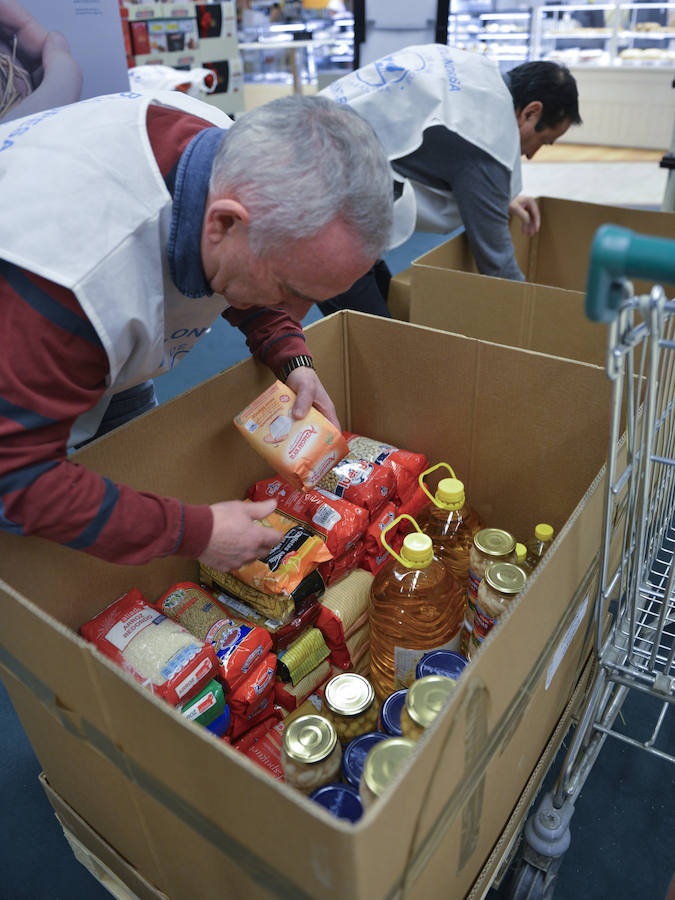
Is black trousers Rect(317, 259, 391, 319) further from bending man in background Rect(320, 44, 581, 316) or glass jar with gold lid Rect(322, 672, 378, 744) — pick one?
glass jar with gold lid Rect(322, 672, 378, 744)

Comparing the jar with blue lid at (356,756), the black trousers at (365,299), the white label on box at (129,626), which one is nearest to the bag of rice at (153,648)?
the white label on box at (129,626)

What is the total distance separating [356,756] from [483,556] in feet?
1.25

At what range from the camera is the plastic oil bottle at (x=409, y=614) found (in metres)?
1.10

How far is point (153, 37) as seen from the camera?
13.1 ft

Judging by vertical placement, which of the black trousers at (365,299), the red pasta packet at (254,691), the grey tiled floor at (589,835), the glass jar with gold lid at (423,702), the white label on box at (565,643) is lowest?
the grey tiled floor at (589,835)

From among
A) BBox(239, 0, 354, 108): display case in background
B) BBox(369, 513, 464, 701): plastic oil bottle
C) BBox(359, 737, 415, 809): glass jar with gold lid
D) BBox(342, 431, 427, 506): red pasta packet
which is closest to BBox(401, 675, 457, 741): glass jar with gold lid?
BBox(359, 737, 415, 809): glass jar with gold lid

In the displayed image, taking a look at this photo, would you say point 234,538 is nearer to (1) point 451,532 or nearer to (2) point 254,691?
(2) point 254,691

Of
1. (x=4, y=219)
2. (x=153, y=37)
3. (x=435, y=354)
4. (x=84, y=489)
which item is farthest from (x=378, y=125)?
(x=153, y=37)

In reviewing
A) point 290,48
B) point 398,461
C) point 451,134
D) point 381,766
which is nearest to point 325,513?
point 398,461

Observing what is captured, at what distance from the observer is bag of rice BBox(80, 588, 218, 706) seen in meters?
0.95

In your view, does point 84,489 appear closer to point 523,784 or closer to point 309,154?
point 309,154

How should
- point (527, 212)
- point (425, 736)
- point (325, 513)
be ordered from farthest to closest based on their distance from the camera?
point (527, 212), point (325, 513), point (425, 736)

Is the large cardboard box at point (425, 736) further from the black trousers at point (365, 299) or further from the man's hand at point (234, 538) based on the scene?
the black trousers at point (365, 299)

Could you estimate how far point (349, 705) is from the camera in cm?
90
